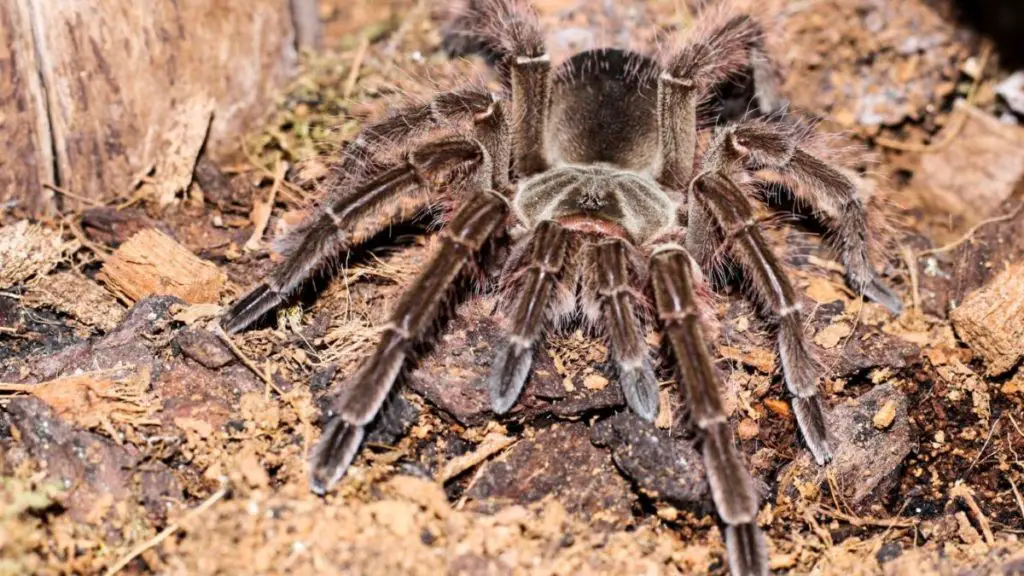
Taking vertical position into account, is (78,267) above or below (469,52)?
below

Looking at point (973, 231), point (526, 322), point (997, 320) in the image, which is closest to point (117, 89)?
point (526, 322)

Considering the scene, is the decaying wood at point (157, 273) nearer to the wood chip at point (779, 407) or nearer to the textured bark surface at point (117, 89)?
the textured bark surface at point (117, 89)

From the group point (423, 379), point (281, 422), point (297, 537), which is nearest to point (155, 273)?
point (281, 422)

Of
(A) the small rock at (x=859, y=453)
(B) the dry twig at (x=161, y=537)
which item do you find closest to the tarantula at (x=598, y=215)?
(A) the small rock at (x=859, y=453)

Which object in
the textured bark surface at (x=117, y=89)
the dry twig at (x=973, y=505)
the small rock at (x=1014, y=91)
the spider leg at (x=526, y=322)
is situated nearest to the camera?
the spider leg at (x=526, y=322)

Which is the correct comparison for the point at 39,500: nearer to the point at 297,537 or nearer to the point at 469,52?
the point at 297,537

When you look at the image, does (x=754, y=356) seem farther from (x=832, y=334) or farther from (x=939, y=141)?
(x=939, y=141)
